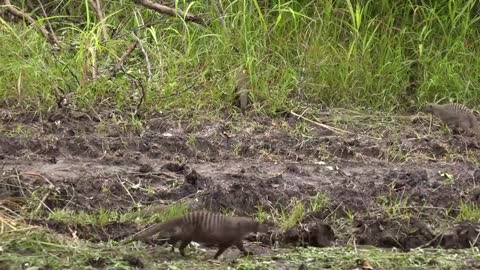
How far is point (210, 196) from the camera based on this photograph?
484cm

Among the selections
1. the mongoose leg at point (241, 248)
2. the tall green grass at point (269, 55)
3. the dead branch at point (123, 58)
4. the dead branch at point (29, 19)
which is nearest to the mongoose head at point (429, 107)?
the tall green grass at point (269, 55)

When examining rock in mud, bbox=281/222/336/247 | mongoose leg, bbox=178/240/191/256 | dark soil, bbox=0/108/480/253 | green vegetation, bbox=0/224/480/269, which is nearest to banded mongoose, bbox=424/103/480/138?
dark soil, bbox=0/108/480/253

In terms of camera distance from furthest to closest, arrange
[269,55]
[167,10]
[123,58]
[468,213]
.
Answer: [167,10] < [269,55] < [123,58] < [468,213]

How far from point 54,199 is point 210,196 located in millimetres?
719

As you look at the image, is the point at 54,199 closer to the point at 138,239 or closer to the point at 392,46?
the point at 138,239

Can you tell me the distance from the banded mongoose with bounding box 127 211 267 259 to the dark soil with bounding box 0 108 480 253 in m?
0.30

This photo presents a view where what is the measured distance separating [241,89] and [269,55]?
53 cm

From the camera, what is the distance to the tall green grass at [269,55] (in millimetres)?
6348

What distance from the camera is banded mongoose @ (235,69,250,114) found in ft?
21.0

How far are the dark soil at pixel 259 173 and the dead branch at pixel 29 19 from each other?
0.96m

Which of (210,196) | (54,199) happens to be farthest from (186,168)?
(54,199)

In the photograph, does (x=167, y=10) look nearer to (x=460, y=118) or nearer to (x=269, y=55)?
(x=269, y=55)

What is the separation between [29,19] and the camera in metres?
6.94

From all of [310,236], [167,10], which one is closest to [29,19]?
[167,10]
